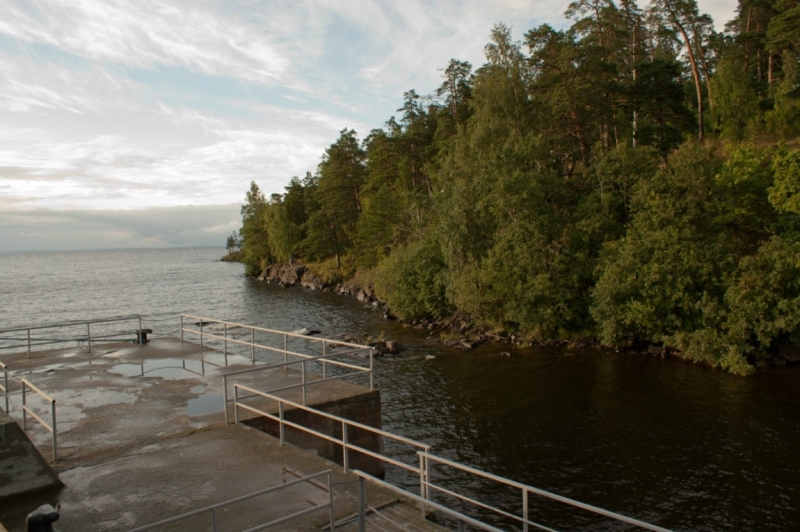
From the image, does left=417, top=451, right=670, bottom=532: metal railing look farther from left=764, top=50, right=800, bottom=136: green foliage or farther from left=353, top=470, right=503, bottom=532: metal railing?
left=764, top=50, right=800, bottom=136: green foliage

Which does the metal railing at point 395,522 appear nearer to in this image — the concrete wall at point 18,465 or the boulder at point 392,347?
the concrete wall at point 18,465

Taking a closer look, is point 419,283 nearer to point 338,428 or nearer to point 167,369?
point 167,369

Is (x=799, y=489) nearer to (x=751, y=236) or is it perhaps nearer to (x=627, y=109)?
(x=751, y=236)

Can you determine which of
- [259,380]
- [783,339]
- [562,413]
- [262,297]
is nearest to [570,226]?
[783,339]

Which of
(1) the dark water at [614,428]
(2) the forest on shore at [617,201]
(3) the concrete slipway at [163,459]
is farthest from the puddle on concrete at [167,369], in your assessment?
(2) the forest on shore at [617,201]

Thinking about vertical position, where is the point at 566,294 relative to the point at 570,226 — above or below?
below

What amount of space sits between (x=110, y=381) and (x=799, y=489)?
62.6ft

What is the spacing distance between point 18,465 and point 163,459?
2211 mm

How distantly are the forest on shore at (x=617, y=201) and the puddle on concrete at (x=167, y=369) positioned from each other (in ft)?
67.9

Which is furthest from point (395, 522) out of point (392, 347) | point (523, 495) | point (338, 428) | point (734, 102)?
point (734, 102)

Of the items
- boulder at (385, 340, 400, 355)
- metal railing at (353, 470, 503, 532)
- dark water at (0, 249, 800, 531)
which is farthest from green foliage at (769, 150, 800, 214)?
metal railing at (353, 470, 503, 532)

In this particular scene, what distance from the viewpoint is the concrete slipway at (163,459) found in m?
7.81

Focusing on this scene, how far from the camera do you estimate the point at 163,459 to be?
9.73m

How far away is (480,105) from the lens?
43000 mm
